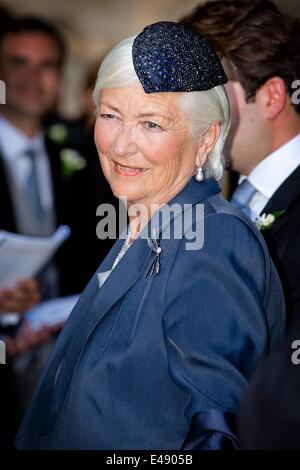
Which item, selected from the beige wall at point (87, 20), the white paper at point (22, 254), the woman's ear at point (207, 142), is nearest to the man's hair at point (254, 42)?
the woman's ear at point (207, 142)

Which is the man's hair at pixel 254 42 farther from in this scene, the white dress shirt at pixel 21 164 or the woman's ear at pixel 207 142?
the white dress shirt at pixel 21 164

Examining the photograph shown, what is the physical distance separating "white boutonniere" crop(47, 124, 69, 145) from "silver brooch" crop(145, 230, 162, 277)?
2.33 m

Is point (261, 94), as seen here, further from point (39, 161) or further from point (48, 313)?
point (39, 161)

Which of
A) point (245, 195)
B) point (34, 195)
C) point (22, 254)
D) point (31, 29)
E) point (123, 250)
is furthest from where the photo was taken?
point (31, 29)

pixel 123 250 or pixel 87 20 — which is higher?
pixel 123 250

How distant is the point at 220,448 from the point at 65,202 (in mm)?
2423

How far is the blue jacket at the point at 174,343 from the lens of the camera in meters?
A: 1.56

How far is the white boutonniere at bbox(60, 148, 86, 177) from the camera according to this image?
3.82m

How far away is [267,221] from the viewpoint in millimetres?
2105

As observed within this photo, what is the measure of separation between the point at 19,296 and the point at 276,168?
1.56 m

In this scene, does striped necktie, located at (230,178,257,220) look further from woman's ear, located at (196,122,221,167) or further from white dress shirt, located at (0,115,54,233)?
white dress shirt, located at (0,115,54,233)

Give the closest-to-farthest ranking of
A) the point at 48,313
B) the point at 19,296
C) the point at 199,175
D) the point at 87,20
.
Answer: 1. the point at 199,175
2. the point at 19,296
3. the point at 48,313
4. the point at 87,20

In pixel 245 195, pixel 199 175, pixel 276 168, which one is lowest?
pixel 245 195

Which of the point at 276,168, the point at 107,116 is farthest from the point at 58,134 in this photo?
the point at 107,116
